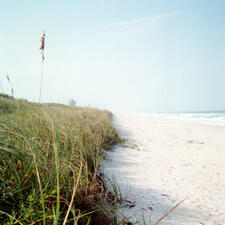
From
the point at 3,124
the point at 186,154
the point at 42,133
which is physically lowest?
the point at 186,154

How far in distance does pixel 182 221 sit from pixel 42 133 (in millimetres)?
1722

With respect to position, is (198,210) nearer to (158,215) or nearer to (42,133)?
(158,215)

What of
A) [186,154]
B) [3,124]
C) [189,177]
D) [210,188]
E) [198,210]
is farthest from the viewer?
[186,154]

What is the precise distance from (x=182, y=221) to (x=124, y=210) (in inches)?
18.9

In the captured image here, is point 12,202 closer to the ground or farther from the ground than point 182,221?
farther from the ground

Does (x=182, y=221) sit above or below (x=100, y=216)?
below

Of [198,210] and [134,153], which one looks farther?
[134,153]

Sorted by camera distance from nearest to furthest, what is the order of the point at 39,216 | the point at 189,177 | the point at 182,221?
1. the point at 39,216
2. the point at 182,221
3. the point at 189,177

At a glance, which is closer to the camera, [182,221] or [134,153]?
[182,221]

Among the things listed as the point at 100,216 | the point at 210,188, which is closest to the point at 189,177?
the point at 210,188

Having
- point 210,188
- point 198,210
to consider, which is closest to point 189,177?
point 210,188

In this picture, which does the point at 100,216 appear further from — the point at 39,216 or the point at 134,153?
the point at 134,153

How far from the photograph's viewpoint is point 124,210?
4.45 ft

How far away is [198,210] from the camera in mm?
1499
